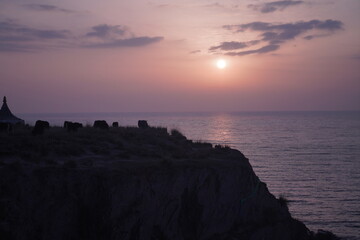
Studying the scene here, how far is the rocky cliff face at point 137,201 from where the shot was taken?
16750 mm

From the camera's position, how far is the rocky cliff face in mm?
16750

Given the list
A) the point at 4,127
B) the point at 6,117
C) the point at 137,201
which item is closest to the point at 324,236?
the point at 137,201

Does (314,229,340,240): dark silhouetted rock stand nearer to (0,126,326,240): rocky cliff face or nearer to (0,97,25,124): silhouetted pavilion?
(0,126,326,240): rocky cliff face

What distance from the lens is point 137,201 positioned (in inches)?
727

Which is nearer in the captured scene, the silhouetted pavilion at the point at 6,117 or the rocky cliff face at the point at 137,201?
the rocky cliff face at the point at 137,201

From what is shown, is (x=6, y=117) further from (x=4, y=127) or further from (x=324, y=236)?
(x=324, y=236)

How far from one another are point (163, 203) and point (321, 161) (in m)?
42.1

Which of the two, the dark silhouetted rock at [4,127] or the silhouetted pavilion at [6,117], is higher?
the silhouetted pavilion at [6,117]

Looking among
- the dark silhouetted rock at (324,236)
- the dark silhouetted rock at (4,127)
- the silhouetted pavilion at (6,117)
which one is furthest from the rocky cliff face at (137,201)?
the silhouetted pavilion at (6,117)

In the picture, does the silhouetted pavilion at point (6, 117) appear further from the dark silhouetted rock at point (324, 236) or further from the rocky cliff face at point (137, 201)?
the dark silhouetted rock at point (324, 236)

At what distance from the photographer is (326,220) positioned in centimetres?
3114

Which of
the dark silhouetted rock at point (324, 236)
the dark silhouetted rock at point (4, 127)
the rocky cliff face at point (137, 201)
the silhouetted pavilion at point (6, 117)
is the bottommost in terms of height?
the dark silhouetted rock at point (324, 236)

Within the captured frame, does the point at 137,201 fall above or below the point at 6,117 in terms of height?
below

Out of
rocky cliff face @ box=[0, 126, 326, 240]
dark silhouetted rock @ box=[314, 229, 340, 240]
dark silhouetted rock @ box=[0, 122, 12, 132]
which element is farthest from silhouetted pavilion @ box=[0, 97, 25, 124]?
dark silhouetted rock @ box=[314, 229, 340, 240]
